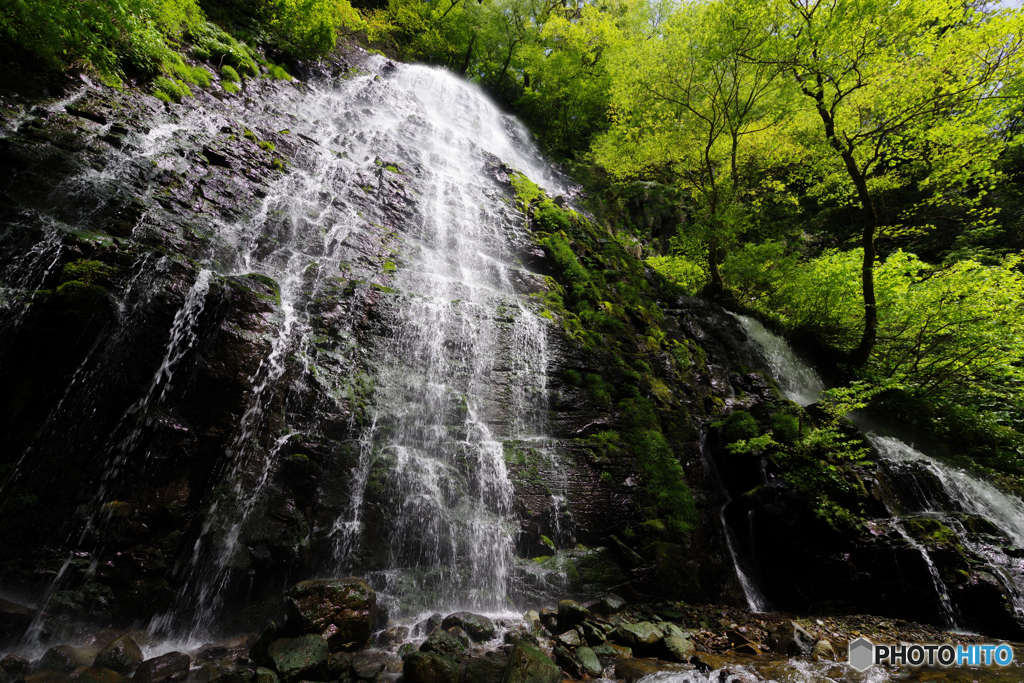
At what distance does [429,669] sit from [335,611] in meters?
1.20

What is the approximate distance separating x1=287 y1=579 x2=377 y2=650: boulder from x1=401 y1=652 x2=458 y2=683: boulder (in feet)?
2.55

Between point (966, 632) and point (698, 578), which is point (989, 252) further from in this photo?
point (698, 578)

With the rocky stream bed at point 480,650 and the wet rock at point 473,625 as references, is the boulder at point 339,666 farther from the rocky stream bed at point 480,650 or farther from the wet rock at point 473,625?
the wet rock at point 473,625

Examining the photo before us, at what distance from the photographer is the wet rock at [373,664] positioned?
3.59m

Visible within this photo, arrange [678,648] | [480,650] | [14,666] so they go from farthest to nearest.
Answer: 1. [678,648]
2. [480,650]
3. [14,666]

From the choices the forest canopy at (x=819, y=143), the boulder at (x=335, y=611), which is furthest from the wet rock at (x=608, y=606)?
the forest canopy at (x=819, y=143)

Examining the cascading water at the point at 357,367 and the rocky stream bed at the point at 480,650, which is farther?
the cascading water at the point at 357,367

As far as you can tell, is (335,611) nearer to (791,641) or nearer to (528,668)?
(528,668)

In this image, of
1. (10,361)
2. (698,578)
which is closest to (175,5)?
(10,361)

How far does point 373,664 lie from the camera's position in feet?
12.4

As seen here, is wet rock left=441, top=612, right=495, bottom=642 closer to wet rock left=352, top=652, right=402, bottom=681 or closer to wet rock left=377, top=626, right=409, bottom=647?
wet rock left=377, top=626, right=409, bottom=647

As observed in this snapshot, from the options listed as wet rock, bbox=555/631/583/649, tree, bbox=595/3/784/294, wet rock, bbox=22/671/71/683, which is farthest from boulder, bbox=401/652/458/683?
tree, bbox=595/3/784/294

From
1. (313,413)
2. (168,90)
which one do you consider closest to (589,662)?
(313,413)

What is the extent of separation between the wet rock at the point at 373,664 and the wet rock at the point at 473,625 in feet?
2.26
